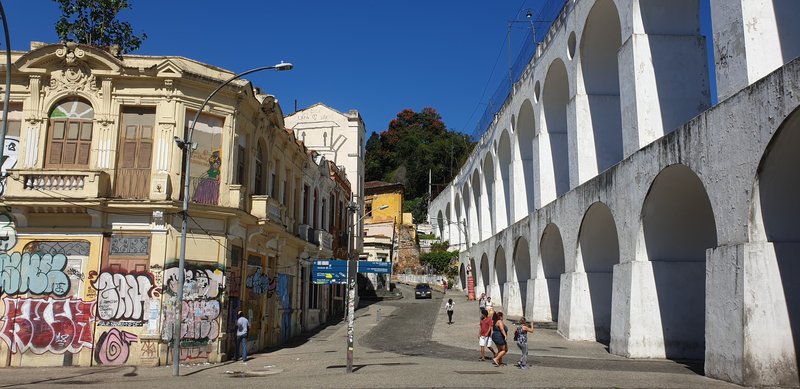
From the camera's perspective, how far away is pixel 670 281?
17.5 m

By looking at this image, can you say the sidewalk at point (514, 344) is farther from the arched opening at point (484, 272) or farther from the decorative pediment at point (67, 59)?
the decorative pediment at point (67, 59)

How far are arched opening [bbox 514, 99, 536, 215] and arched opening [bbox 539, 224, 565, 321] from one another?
24.2 ft

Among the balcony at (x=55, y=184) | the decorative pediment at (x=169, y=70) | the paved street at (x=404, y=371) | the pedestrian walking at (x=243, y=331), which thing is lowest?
the paved street at (x=404, y=371)

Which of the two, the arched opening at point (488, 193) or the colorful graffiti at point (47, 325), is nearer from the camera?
the colorful graffiti at point (47, 325)

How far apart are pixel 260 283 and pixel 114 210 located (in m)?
5.85

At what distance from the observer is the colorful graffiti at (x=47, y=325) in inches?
685

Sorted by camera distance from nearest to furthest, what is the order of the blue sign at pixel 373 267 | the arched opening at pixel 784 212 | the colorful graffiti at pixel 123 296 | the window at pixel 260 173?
1. the arched opening at pixel 784 212
2. the colorful graffiti at pixel 123 296
3. the blue sign at pixel 373 267
4. the window at pixel 260 173

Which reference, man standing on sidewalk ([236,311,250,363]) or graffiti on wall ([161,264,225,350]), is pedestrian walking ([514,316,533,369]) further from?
graffiti on wall ([161,264,225,350])

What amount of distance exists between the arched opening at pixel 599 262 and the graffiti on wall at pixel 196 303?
41.4 ft

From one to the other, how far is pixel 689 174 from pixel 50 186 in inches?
679

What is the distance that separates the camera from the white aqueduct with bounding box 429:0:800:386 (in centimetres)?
1218

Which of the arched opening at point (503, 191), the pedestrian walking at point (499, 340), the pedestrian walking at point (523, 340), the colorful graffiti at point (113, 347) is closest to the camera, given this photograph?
the pedestrian walking at point (523, 340)

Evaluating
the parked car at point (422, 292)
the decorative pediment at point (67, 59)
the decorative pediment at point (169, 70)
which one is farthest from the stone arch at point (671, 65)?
the parked car at point (422, 292)

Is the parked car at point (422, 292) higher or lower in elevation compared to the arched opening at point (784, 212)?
lower
